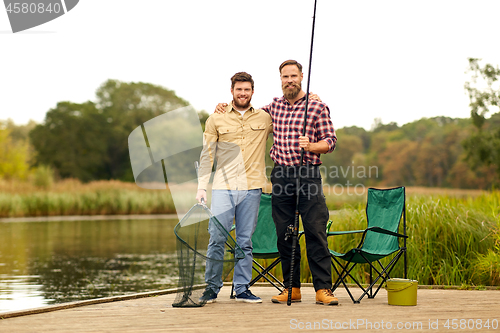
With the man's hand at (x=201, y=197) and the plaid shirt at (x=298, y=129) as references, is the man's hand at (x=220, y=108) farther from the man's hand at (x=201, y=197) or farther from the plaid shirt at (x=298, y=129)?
the man's hand at (x=201, y=197)

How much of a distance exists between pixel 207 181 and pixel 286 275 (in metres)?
0.80

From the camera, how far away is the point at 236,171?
3.21m

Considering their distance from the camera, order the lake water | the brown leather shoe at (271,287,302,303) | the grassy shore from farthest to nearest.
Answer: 1. the lake water
2. the grassy shore
3. the brown leather shoe at (271,287,302,303)

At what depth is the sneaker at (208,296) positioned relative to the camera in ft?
10.5

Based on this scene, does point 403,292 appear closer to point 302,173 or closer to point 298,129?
point 302,173

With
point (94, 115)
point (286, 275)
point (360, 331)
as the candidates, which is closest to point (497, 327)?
point (360, 331)

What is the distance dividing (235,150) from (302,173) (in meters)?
0.44

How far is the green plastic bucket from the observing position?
10.3 ft

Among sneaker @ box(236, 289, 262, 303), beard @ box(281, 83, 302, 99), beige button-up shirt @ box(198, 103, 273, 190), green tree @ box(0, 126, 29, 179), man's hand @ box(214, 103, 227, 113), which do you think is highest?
green tree @ box(0, 126, 29, 179)

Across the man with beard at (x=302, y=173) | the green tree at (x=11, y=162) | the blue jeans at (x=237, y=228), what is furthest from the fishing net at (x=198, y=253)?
the green tree at (x=11, y=162)

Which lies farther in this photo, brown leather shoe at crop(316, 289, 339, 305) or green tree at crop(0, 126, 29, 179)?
green tree at crop(0, 126, 29, 179)

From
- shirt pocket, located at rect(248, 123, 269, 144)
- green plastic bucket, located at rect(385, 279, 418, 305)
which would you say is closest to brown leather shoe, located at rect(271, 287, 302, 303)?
green plastic bucket, located at rect(385, 279, 418, 305)

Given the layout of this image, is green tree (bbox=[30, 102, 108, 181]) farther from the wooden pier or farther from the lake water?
the wooden pier

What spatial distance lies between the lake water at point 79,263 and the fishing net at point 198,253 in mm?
2329
